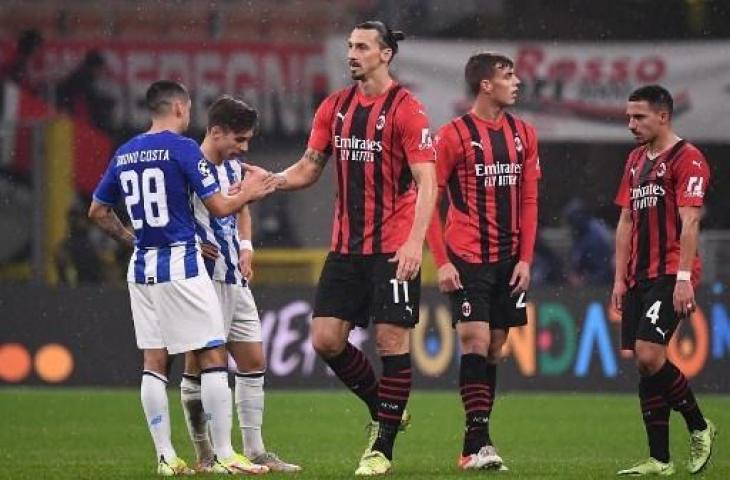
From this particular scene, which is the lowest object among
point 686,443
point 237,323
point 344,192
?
point 686,443

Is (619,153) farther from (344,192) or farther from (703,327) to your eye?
(344,192)

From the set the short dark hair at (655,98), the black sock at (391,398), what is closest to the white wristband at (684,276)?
the short dark hair at (655,98)

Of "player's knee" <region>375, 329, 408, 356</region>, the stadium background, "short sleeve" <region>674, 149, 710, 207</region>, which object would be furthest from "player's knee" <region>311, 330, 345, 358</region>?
the stadium background

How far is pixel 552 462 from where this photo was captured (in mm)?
10445

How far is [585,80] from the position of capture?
65.3ft

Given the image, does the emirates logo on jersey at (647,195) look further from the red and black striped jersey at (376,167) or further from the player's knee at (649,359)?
the red and black striped jersey at (376,167)

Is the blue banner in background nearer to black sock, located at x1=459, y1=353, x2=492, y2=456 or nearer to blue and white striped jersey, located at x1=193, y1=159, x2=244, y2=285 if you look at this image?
black sock, located at x1=459, y1=353, x2=492, y2=456

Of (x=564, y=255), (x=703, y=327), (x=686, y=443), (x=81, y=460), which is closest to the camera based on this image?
(x=81, y=460)

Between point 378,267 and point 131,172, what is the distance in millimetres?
1326

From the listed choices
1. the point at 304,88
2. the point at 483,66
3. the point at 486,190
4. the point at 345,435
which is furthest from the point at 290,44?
the point at 486,190

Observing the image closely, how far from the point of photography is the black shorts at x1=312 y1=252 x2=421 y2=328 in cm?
933

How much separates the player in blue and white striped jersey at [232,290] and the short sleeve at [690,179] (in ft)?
7.24

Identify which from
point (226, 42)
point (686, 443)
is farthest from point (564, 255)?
point (686, 443)

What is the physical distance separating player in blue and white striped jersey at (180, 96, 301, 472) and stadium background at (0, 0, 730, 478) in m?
7.39
